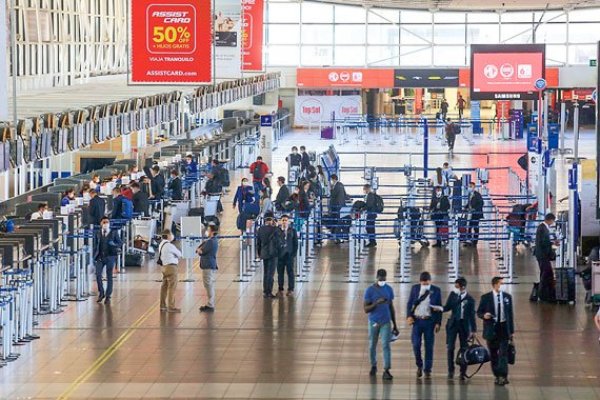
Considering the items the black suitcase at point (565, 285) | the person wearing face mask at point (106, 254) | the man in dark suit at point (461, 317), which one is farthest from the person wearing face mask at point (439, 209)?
the man in dark suit at point (461, 317)

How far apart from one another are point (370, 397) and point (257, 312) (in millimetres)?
5779

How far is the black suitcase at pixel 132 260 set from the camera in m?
27.3

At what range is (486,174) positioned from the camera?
123 feet

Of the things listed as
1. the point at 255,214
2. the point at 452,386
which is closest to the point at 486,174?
the point at 255,214

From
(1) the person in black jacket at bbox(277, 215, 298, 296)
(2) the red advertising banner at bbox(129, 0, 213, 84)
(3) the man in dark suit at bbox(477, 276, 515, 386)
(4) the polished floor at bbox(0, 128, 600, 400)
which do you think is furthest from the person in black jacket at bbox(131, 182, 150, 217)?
(3) the man in dark suit at bbox(477, 276, 515, 386)

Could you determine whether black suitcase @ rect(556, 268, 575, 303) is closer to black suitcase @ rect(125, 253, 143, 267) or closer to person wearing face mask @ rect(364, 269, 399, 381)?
person wearing face mask @ rect(364, 269, 399, 381)

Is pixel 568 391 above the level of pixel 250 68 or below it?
below

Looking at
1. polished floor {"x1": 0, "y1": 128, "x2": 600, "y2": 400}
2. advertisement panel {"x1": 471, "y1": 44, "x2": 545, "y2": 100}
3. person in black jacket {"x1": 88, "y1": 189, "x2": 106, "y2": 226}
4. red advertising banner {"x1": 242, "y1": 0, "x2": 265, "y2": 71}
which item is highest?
red advertising banner {"x1": 242, "y1": 0, "x2": 265, "y2": 71}

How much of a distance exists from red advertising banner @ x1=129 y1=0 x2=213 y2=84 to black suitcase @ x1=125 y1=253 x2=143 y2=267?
371 cm

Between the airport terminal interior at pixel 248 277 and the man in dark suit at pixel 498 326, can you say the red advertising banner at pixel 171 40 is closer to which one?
the airport terminal interior at pixel 248 277

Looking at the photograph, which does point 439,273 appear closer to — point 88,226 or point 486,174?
point 88,226

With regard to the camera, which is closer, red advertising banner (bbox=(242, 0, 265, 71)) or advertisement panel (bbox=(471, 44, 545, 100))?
advertisement panel (bbox=(471, 44, 545, 100))

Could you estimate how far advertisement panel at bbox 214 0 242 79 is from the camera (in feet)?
133

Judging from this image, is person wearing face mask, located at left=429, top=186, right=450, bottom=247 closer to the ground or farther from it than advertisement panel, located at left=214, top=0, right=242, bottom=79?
closer to the ground
